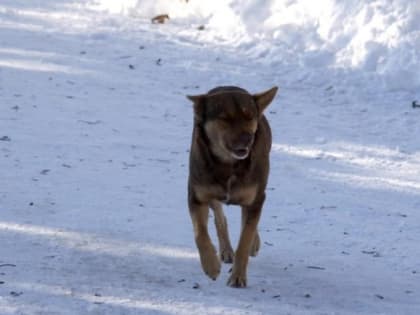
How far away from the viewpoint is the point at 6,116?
38.5 ft

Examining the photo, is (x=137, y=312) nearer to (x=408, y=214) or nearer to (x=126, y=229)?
(x=126, y=229)

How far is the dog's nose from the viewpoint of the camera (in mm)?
6383

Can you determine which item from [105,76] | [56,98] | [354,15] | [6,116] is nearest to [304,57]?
[354,15]

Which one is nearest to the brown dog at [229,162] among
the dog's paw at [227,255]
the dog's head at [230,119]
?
the dog's head at [230,119]

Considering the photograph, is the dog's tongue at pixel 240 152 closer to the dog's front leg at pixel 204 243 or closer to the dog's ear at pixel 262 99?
the dog's ear at pixel 262 99

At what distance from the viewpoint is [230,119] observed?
6.42m

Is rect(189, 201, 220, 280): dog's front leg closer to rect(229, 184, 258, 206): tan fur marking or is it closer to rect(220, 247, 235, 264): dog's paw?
rect(229, 184, 258, 206): tan fur marking

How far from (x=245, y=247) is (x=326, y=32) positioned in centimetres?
868

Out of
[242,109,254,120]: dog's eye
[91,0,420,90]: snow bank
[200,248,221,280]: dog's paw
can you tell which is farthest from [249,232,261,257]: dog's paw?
[91,0,420,90]: snow bank

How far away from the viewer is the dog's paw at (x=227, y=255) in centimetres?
764

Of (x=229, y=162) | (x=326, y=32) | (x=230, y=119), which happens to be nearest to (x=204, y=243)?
(x=229, y=162)

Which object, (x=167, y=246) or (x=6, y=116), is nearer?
(x=167, y=246)

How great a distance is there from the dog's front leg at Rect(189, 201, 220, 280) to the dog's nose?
2.31ft

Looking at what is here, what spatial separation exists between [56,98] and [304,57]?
3.76m
